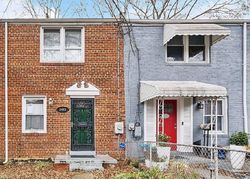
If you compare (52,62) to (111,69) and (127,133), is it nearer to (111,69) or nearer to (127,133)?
(111,69)

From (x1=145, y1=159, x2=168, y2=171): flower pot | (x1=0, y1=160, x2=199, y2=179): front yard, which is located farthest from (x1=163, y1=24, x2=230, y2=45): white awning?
(x1=0, y1=160, x2=199, y2=179): front yard

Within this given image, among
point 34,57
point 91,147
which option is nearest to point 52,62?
point 34,57

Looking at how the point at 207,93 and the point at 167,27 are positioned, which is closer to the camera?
the point at 207,93

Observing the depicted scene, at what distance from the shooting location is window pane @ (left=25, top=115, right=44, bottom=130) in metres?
17.1

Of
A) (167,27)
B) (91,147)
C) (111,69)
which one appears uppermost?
(167,27)

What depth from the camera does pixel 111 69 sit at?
17.1 metres

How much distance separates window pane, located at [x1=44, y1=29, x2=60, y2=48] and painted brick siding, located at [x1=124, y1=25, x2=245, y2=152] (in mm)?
2803

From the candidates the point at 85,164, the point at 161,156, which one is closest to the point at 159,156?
the point at 161,156

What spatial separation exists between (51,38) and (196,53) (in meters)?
5.95

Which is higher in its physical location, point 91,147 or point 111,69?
point 111,69

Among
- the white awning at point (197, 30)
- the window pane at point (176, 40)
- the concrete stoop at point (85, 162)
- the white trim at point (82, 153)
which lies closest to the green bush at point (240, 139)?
the white awning at point (197, 30)

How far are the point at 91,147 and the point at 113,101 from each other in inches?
80.3

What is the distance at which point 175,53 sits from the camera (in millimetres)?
17344

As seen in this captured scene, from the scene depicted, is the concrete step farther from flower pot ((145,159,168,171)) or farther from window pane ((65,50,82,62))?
window pane ((65,50,82,62))
